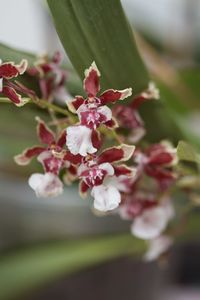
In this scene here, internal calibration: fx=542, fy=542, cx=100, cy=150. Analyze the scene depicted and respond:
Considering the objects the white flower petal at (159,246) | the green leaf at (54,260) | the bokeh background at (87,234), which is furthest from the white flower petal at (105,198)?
the bokeh background at (87,234)

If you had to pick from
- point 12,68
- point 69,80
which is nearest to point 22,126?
point 69,80

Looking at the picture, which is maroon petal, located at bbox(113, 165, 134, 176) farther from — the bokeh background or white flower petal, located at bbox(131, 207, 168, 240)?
the bokeh background

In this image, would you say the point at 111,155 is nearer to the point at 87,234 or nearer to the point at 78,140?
the point at 78,140

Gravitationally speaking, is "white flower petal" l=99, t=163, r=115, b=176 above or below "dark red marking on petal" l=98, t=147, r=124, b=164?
below

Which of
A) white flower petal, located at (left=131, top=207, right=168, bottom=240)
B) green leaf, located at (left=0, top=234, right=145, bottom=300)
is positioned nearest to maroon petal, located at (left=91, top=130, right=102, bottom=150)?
white flower petal, located at (left=131, top=207, right=168, bottom=240)

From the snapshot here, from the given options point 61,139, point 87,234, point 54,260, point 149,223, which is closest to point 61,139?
point 61,139

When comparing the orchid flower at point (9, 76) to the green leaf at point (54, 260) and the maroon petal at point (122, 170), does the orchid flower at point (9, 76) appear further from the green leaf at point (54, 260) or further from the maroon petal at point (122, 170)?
the green leaf at point (54, 260)

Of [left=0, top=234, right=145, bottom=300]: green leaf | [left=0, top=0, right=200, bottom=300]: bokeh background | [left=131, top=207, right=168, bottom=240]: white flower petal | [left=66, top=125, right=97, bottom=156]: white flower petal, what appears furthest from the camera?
[left=0, top=0, right=200, bottom=300]: bokeh background

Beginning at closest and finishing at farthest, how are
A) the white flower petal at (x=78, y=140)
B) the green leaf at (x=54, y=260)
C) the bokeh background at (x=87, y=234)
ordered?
the white flower petal at (x=78, y=140) < the green leaf at (x=54, y=260) < the bokeh background at (x=87, y=234)
